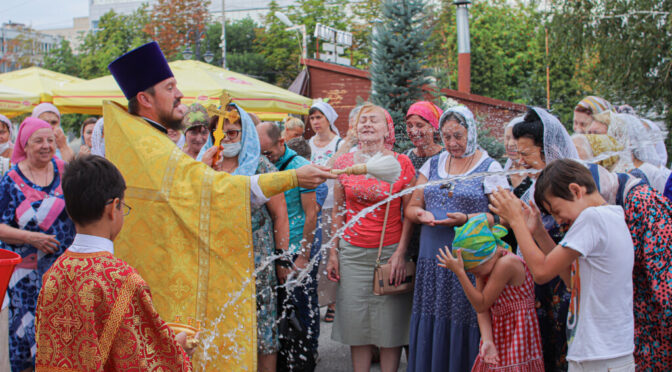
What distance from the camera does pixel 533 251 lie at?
124 inches

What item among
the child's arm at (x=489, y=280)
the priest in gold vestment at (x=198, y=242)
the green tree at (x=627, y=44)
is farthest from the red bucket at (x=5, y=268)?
the green tree at (x=627, y=44)

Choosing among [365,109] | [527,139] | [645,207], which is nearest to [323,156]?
[365,109]

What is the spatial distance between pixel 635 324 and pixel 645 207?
0.66 meters

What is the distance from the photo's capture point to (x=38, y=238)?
4324 millimetres

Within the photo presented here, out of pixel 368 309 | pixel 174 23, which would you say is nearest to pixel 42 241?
pixel 368 309

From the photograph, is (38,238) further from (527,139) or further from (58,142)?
(527,139)

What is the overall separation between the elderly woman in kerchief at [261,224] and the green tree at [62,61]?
1336 inches

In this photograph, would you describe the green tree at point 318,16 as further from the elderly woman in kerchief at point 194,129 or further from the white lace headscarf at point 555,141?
the white lace headscarf at point 555,141

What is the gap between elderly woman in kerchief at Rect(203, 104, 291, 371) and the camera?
412 cm

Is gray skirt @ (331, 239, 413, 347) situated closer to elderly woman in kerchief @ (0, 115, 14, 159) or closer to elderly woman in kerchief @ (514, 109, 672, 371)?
elderly woman in kerchief @ (514, 109, 672, 371)

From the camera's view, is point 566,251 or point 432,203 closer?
point 566,251

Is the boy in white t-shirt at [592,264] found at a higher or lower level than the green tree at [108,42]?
lower

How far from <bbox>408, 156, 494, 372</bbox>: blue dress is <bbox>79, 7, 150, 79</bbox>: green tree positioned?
102 ft

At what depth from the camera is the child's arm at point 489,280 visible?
144 inches
